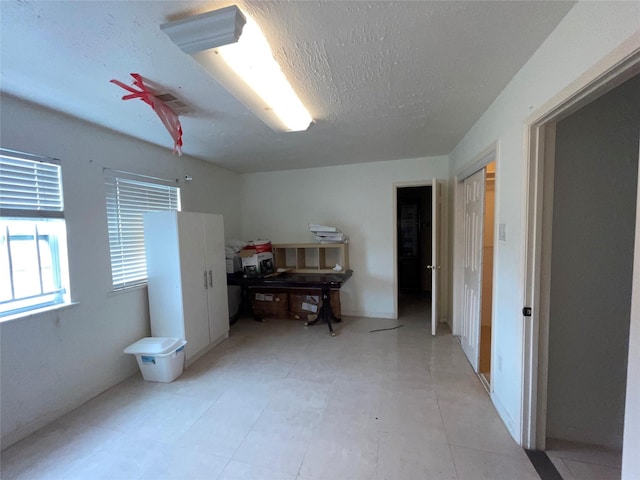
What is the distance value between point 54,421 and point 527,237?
3.46 metres

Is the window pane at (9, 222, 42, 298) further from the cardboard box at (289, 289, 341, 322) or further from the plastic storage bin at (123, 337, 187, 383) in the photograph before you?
the cardboard box at (289, 289, 341, 322)

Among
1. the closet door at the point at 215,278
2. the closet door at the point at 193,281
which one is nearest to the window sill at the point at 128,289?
the closet door at the point at 193,281

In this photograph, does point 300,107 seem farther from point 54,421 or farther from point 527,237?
point 54,421

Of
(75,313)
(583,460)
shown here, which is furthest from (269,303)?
(583,460)

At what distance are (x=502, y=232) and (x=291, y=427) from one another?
2.01 meters

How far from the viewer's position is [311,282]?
337cm

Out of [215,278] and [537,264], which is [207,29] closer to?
[537,264]

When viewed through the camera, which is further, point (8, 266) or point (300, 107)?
point (300, 107)

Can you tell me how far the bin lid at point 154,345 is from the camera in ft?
7.84

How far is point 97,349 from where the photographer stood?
2.27 m

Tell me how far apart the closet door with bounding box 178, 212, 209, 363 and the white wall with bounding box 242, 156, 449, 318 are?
159cm

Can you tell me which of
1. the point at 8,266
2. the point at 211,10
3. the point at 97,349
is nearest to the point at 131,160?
the point at 8,266

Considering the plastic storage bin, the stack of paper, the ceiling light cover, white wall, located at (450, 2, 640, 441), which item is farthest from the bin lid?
white wall, located at (450, 2, 640, 441)

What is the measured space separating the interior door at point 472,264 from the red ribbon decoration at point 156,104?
2584 mm
